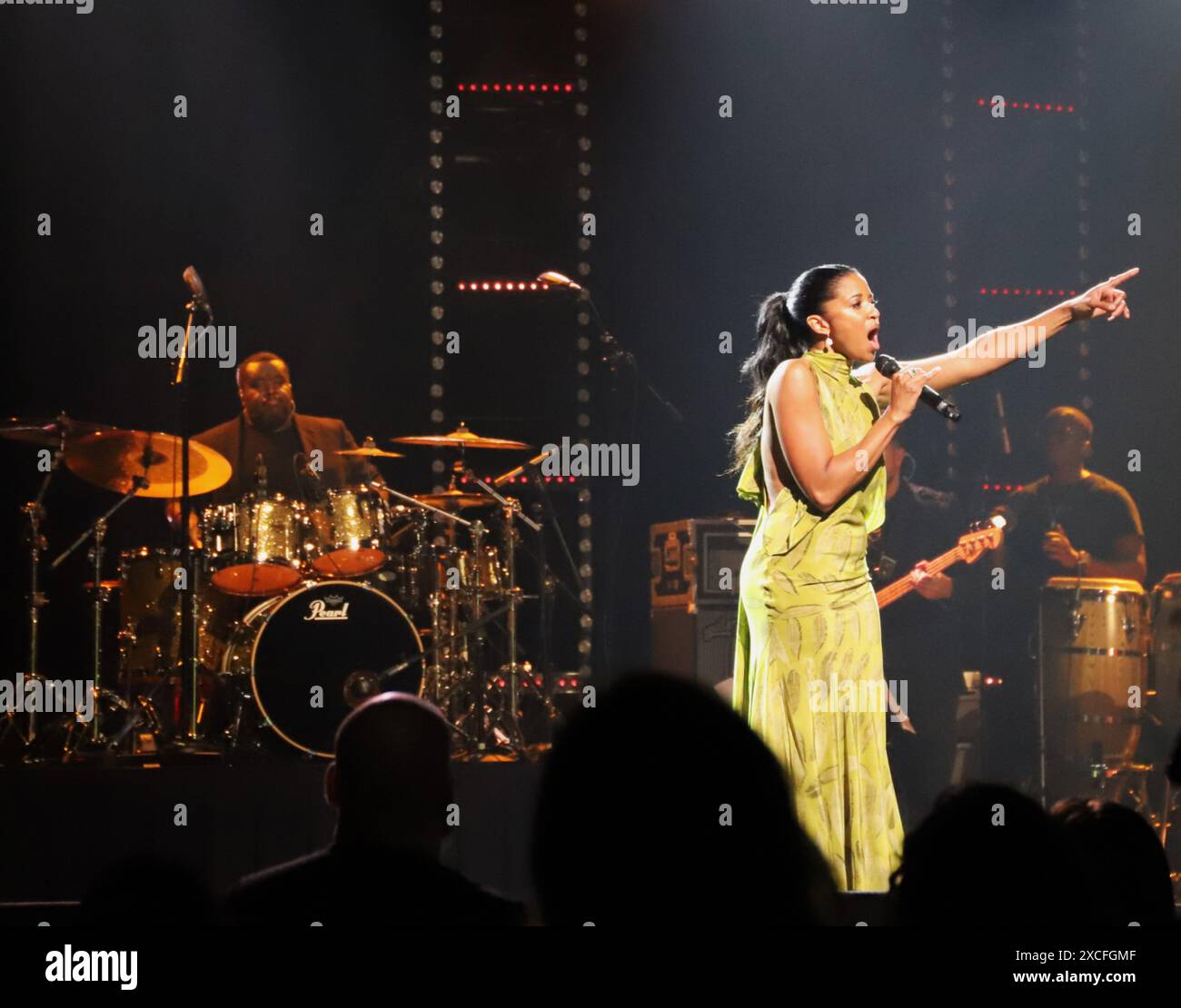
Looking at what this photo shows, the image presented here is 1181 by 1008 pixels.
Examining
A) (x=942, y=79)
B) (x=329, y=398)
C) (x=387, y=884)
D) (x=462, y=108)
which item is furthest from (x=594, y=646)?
(x=387, y=884)

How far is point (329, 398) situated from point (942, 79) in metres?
3.41

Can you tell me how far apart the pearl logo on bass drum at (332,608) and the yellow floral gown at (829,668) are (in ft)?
9.38

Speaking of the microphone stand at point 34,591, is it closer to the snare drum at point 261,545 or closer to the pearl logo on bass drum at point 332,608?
the snare drum at point 261,545

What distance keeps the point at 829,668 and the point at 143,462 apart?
3613 mm

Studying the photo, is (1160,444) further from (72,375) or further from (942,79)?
(72,375)

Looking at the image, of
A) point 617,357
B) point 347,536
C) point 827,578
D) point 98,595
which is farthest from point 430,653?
point 827,578

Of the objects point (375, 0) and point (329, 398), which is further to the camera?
point (329, 398)

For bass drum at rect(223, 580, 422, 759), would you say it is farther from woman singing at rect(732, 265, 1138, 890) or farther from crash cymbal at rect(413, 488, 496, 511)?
woman singing at rect(732, 265, 1138, 890)

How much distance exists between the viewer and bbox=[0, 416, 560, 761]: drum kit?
21.2 ft

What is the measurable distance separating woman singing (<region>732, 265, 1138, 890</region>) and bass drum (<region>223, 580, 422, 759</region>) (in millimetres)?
2746

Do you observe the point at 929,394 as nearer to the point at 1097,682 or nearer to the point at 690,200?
the point at 1097,682

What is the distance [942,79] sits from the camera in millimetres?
7211
